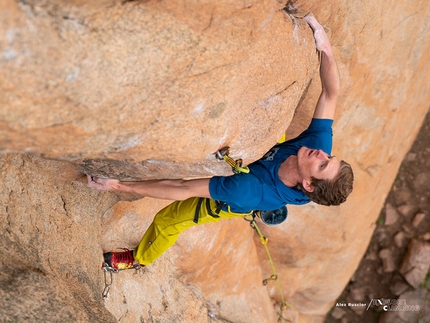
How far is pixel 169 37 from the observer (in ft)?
8.38

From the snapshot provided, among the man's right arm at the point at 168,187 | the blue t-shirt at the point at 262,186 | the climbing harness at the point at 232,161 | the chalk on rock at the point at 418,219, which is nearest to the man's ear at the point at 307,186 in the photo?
the blue t-shirt at the point at 262,186

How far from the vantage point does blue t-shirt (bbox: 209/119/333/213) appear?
3.47m

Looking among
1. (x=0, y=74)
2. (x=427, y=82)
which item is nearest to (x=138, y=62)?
(x=0, y=74)

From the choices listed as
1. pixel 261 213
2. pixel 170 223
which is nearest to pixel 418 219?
pixel 261 213

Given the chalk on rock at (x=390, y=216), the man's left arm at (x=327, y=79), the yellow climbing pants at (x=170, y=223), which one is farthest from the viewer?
the chalk on rock at (x=390, y=216)

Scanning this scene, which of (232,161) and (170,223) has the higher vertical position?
(232,161)

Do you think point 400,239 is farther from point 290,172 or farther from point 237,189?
point 237,189

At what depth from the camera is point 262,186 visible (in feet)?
11.6

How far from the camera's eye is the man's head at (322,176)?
3424 millimetres

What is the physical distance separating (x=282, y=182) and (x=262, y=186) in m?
0.16

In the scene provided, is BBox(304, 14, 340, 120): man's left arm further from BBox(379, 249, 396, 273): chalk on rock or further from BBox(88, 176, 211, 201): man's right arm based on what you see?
BBox(379, 249, 396, 273): chalk on rock

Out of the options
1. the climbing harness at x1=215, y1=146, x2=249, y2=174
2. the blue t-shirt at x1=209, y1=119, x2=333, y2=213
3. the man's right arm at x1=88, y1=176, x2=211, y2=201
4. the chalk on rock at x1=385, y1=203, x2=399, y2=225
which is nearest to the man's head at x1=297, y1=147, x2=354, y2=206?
the blue t-shirt at x1=209, y1=119, x2=333, y2=213

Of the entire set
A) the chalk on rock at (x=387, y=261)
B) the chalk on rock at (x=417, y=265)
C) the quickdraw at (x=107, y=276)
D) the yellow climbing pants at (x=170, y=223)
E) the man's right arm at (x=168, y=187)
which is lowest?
the chalk on rock at (x=387, y=261)

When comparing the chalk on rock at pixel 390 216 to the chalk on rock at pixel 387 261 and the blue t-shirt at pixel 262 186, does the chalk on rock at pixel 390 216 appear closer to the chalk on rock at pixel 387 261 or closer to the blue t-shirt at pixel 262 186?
the chalk on rock at pixel 387 261
